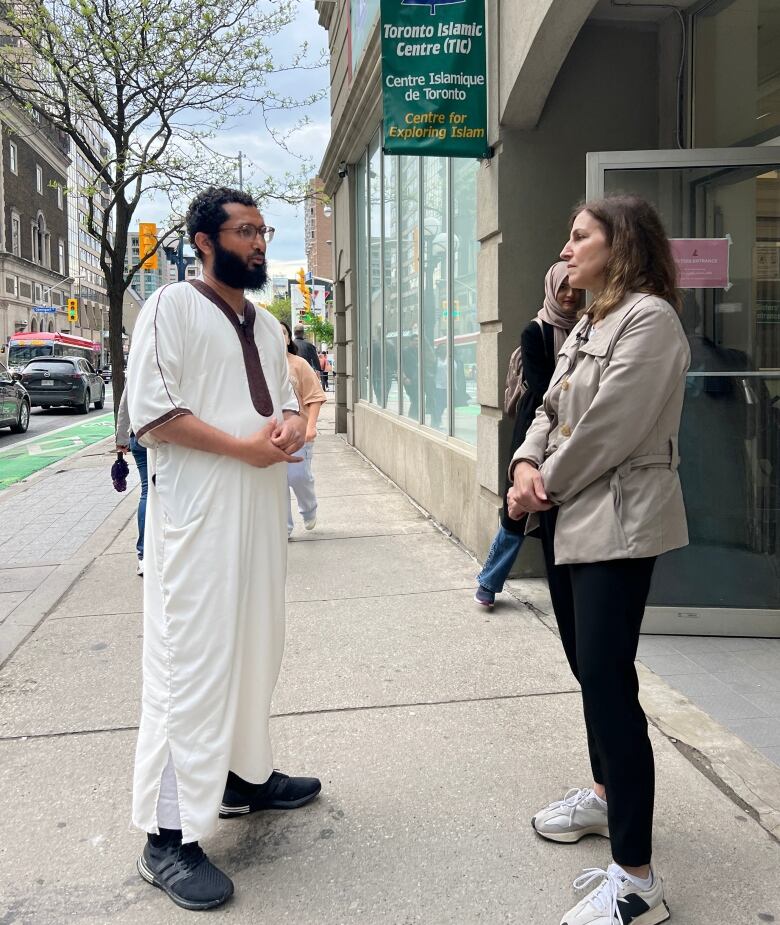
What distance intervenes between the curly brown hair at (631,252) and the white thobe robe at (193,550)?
1.10 metres

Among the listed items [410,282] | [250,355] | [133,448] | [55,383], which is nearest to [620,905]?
[250,355]

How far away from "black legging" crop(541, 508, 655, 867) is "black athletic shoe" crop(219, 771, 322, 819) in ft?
3.83

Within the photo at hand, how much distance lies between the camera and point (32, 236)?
7844 cm

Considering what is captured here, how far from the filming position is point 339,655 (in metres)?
4.62

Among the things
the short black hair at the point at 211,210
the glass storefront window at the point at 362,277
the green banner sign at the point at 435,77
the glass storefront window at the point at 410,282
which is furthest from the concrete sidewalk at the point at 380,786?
the glass storefront window at the point at 362,277

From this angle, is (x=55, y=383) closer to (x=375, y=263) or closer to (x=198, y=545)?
(x=375, y=263)

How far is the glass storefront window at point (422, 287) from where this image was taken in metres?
7.41

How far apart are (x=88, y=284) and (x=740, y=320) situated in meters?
114

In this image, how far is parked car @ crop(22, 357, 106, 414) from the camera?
27.0 m

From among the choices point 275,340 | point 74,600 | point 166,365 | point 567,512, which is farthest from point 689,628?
point 74,600

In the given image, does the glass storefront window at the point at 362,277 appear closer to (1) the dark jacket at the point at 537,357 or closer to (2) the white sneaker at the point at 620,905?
(1) the dark jacket at the point at 537,357

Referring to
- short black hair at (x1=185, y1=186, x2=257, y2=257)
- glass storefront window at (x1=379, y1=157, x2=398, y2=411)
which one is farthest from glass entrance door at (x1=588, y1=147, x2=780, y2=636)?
glass storefront window at (x1=379, y1=157, x2=398, y2=411)

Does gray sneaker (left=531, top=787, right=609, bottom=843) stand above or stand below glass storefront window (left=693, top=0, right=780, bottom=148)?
below

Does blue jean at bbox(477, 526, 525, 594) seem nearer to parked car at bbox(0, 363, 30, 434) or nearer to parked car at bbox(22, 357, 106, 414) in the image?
parked car at bbox(0, 363, 30, 434)
